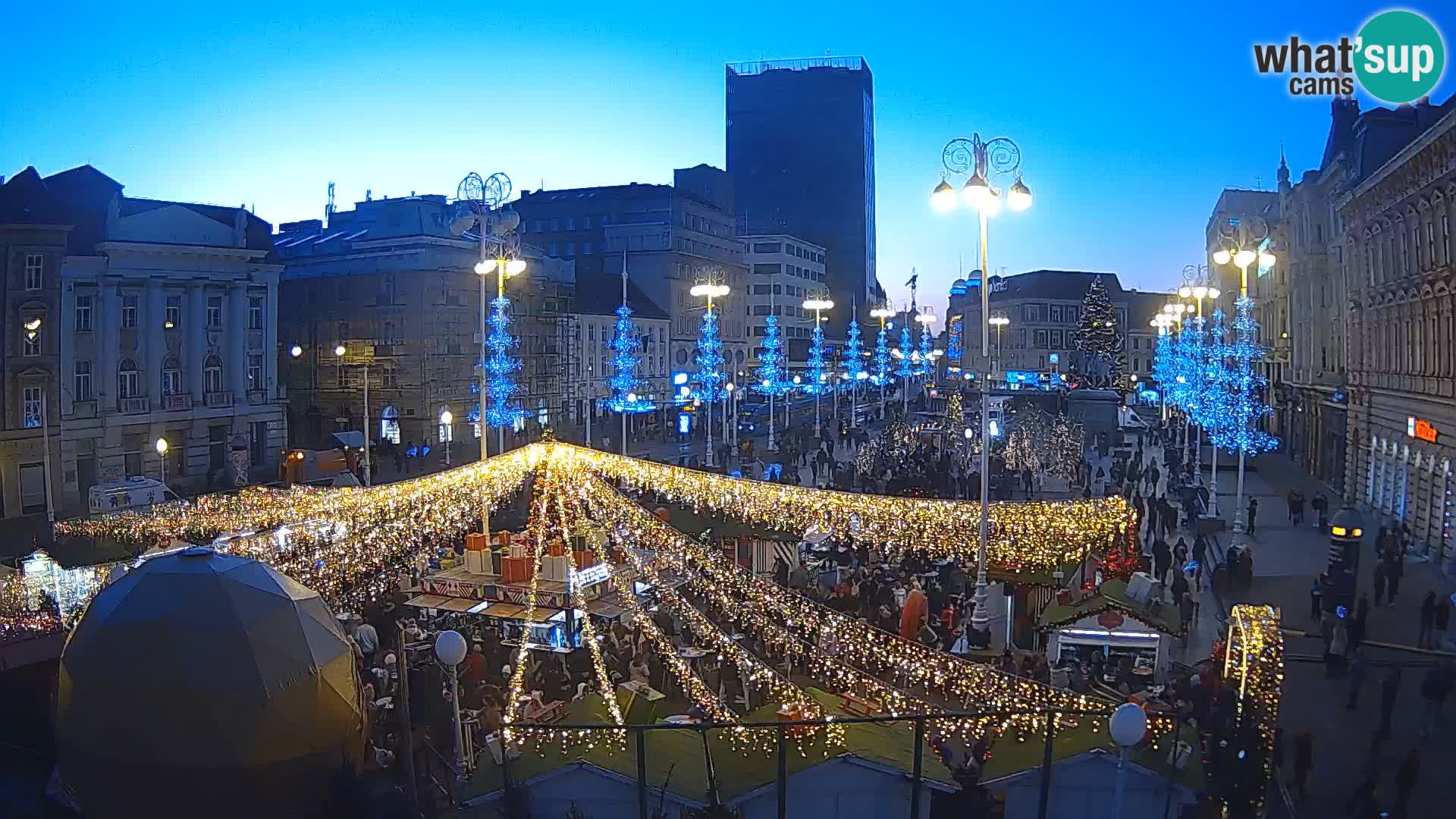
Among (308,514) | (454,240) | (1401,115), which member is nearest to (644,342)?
(454,240)

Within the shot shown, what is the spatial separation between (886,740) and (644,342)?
61.4m

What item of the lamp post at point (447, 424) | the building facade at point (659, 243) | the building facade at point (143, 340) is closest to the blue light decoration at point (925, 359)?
the building facade at point (659, 243)

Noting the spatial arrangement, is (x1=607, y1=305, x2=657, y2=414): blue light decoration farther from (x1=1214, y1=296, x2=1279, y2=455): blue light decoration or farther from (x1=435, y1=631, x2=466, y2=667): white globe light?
(x1=435, y1=631, x2=466, y2=667): white globe light

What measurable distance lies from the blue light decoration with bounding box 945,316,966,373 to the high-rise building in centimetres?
2033

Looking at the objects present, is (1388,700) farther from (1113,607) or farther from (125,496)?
(125,496)

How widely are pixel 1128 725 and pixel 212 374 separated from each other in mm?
44761

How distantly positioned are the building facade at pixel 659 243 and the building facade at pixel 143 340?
33.0m

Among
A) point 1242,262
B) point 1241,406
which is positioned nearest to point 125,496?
point 1242,262

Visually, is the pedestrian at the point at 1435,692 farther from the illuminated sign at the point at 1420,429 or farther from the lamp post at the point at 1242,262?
the illuminated sign at the point at 1420,429

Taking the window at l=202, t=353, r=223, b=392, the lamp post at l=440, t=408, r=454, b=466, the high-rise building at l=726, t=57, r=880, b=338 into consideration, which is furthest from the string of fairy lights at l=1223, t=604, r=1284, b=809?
the high-rise building at l=726, t=57, r=880, b=338

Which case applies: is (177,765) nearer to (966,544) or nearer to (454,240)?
(966,544)

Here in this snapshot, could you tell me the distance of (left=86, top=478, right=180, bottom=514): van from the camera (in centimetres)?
2988

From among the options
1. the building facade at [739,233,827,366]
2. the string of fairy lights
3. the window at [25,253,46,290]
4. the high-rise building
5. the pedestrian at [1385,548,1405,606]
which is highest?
the high-rise building

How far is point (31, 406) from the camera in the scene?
3762 centimetres
